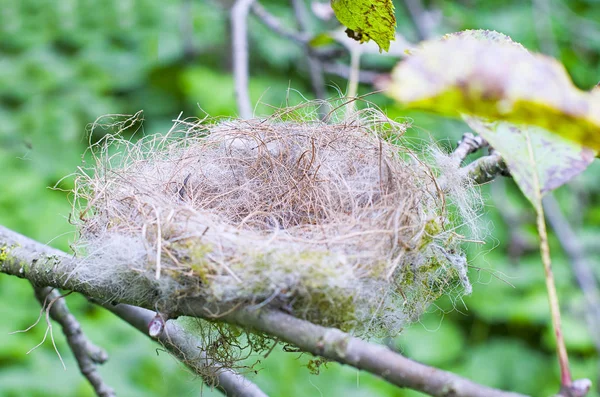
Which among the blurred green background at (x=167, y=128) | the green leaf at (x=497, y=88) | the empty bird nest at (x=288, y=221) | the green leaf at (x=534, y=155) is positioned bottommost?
the blurred green background at (x=167, y=128)

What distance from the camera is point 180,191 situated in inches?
52.1

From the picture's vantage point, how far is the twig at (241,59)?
1874 millimetres

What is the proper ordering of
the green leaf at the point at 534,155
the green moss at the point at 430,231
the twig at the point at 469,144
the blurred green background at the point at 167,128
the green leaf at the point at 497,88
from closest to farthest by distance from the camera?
the green leaf at the point at 497,88
the green leaf at the point at 534,155
the green moss at the point at 430,231
the twig at the point at 469,144
the blurred green background at the point at 167,128

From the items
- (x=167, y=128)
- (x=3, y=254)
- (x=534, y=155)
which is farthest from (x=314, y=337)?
(x=167, y=128)

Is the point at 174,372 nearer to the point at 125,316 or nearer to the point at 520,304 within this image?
the point at 125,316

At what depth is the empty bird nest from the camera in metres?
0.87

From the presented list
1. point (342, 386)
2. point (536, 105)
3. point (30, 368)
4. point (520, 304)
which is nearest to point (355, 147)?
point (536, 105)

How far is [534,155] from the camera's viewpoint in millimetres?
853

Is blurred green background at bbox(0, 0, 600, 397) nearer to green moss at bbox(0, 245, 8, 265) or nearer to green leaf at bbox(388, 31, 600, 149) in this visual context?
green moss at bbox(0, 245, 8, 265)

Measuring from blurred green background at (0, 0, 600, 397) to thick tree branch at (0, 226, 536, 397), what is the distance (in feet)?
5.39

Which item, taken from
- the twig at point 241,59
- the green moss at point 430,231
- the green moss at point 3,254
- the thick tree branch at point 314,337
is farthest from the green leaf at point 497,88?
the twig at point 241,59

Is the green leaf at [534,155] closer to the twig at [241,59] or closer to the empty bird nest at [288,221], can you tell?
the empty bird nest at [288,221]

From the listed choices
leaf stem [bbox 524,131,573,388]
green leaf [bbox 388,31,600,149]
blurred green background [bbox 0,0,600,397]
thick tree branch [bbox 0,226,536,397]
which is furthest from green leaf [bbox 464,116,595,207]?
blurred green background [bbox 0,0,600,397]

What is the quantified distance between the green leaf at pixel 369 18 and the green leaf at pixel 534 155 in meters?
0.44
